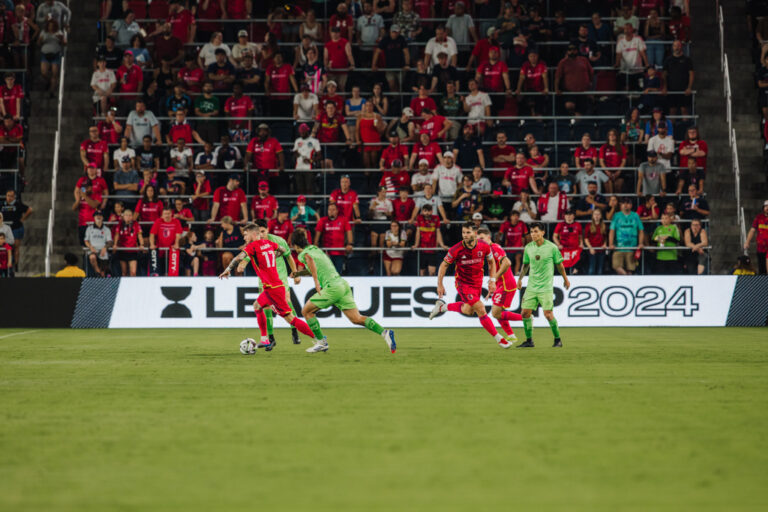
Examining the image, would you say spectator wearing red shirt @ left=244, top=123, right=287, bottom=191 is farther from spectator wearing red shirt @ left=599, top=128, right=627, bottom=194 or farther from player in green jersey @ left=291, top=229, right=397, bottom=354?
player in green jersey @ left=291, top=229, right=397, bottom=354

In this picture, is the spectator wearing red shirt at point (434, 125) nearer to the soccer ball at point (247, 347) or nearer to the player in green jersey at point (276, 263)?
the player in green jersey at point (276, 263)

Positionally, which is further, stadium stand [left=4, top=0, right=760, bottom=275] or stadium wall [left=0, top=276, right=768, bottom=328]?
stadium stand [left=4, top=0, right=760, bottom=275]

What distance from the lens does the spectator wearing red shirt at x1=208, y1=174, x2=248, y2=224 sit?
2229 centimetres

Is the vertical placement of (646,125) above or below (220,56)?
below

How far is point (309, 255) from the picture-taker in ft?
46.4

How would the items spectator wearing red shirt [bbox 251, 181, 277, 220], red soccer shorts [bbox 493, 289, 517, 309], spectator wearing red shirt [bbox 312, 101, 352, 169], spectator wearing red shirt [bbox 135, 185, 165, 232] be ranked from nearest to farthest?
1. red soccer shorts [bbox 493, 289, 517, 309]
2. spectator wearing red shirt [bbox 251, 181, 277, 220]
3. spectator wearing red shirt [bbox 135, 185, 165, 232]
4. spectator wearing red shirt [bbox 312, 101, 352, 169]

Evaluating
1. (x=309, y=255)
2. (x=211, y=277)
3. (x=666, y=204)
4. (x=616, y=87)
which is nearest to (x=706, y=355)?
(x=309, y=255)

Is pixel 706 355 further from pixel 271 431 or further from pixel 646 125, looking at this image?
pixel 646 125

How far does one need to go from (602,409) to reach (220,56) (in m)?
18.8

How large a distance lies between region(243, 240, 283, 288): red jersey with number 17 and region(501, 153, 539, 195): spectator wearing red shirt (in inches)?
372

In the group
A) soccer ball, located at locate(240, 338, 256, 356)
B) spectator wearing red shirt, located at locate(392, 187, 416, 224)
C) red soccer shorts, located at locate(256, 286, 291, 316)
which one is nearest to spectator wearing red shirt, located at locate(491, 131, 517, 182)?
spectator wearing red shirt, located at locate(392, 187, 416, 224)

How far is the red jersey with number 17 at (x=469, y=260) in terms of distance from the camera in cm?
1582

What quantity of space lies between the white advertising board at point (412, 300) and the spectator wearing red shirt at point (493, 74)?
20.1 ft

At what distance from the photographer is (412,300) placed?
2109 centimetres
